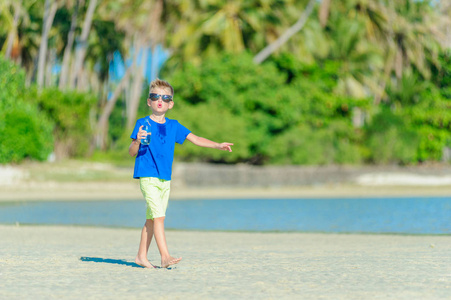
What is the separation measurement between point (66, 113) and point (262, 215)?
1690 centimetres

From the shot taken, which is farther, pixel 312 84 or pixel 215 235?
pixel 312 84

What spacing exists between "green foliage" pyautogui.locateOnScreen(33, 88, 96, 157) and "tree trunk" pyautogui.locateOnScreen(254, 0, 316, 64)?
34.8 ft

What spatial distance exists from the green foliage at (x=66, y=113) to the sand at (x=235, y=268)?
71.4ft

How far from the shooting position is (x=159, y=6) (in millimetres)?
43219

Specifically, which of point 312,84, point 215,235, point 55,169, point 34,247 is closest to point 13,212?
point 215,235

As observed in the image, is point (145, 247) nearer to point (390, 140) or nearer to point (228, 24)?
point (390, 140)

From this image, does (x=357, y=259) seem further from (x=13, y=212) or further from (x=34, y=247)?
(x=13, y=212)

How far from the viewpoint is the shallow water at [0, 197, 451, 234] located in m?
14.4

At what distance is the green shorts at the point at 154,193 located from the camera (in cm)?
712

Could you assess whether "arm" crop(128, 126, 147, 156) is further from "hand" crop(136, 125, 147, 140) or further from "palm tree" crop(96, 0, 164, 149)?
"palm tree" crop(96, 0, 164, 149)

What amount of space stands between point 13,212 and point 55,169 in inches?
437

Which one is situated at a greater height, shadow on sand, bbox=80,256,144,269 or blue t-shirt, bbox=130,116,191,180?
blue t-shirt, bbox=130,116,191,180

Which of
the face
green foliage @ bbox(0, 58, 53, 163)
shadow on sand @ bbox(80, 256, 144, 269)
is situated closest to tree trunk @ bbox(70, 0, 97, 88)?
green foliage @ bbox(0, 58, 53, 163)

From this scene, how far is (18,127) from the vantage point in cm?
2956
